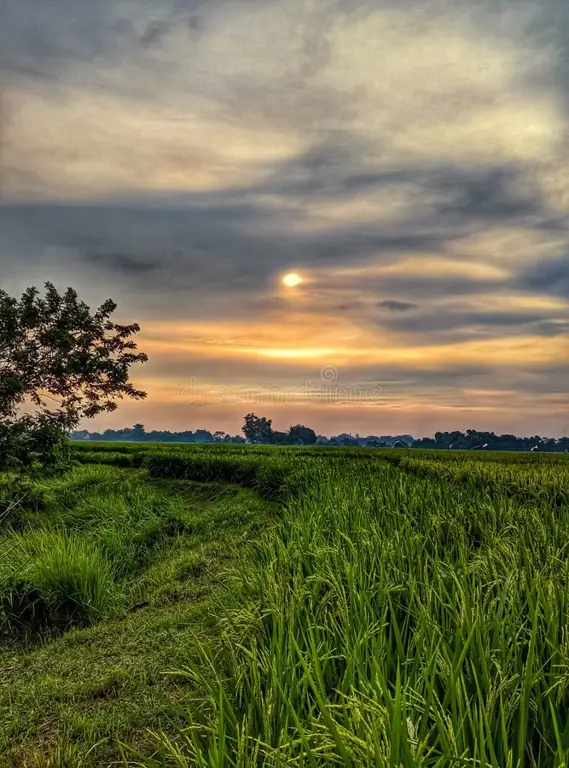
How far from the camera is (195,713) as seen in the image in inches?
133

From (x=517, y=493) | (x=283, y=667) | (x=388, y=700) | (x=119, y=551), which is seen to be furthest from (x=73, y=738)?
(x=517, y=493)

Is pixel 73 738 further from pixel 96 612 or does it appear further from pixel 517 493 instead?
pixel 517 493

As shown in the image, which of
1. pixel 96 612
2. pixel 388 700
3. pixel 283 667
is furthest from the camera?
pixel 96 612

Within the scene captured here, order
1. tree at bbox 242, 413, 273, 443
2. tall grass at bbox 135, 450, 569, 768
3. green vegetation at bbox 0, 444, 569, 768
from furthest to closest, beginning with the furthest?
tree at bbox 242, 413, 273, 443 → green vegetation at bbox 0, 444, 569, 768 → tall grass at bbox 135, 450, 569, 768

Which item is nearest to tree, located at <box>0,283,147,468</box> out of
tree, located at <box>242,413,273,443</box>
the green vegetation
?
the green vegetation

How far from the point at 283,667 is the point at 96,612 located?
194 inches

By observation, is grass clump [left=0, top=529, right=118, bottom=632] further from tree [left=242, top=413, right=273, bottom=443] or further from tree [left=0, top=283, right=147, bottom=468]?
tree [left=242, top=413, right=273, bottom=443]

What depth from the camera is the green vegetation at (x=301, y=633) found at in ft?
7.11

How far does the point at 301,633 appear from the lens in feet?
10.5

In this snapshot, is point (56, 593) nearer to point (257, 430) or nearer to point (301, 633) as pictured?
point (301, 633)

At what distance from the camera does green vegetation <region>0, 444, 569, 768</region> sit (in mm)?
2166

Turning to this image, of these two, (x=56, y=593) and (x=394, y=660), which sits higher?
(x=394, y=660)

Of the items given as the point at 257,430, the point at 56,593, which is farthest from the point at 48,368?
the point at 257,430

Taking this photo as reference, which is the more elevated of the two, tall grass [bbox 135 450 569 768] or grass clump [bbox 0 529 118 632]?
tall grass [bbox 135 450 569 768]
